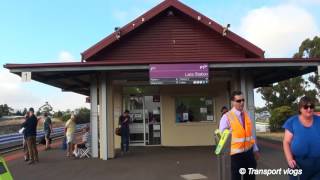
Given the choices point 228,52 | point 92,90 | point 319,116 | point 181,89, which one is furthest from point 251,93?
point 319,116

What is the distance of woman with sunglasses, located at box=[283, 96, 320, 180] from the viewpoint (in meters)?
6.02

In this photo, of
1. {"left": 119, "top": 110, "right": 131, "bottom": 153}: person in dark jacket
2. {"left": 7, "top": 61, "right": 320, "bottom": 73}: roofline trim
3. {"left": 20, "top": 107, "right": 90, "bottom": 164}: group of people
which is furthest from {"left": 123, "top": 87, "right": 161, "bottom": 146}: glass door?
{"left": 7, "top": 61, "right": 320, "bottom": 73}: roofline trim

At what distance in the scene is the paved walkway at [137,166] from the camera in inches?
498

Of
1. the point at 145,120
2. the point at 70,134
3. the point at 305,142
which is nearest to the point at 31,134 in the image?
the point at 70,134

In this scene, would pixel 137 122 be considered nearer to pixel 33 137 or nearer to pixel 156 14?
pixel 156 14

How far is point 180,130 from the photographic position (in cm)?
2041

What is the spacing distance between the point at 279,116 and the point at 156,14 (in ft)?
59.4

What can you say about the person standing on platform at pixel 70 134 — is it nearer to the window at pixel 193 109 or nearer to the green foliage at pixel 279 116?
the window at pixel 193 109

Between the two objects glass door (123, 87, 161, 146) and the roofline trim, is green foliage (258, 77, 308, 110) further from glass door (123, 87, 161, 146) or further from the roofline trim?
the roofline trim

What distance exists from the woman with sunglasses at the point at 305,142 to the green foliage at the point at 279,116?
89.2 feet

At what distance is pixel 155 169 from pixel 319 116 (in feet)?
25.9

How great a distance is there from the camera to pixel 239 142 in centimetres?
685

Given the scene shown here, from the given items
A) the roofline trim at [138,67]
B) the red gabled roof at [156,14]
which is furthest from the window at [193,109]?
the roofline trim at [138,67]

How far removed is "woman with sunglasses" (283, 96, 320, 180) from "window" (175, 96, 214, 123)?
1426 cm
